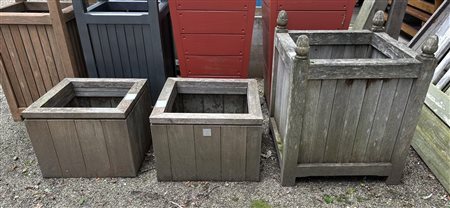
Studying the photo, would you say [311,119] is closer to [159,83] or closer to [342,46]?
[342,46]

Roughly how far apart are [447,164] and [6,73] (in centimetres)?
353

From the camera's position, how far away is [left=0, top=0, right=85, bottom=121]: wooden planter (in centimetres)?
253

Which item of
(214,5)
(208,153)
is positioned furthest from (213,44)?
(208,153)

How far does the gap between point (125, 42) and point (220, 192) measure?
142cm

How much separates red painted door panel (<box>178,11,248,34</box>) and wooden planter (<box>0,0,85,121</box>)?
971 millimetres

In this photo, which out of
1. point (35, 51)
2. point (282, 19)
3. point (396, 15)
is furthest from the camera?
point (396, 15)

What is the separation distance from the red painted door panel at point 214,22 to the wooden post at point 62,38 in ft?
3.07

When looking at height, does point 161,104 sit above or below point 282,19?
below

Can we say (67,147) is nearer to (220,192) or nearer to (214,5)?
(220,192)

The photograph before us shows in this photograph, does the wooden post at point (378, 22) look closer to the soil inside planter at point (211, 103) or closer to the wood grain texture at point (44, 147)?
the soil inside planter at point (211, 103)

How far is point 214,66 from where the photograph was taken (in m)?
2.71

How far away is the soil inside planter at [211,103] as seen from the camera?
247cm

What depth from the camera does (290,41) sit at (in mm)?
2094

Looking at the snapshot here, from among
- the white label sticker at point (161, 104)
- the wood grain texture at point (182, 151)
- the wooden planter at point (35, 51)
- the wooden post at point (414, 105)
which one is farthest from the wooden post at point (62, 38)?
the wooden post at point (414, 105)
